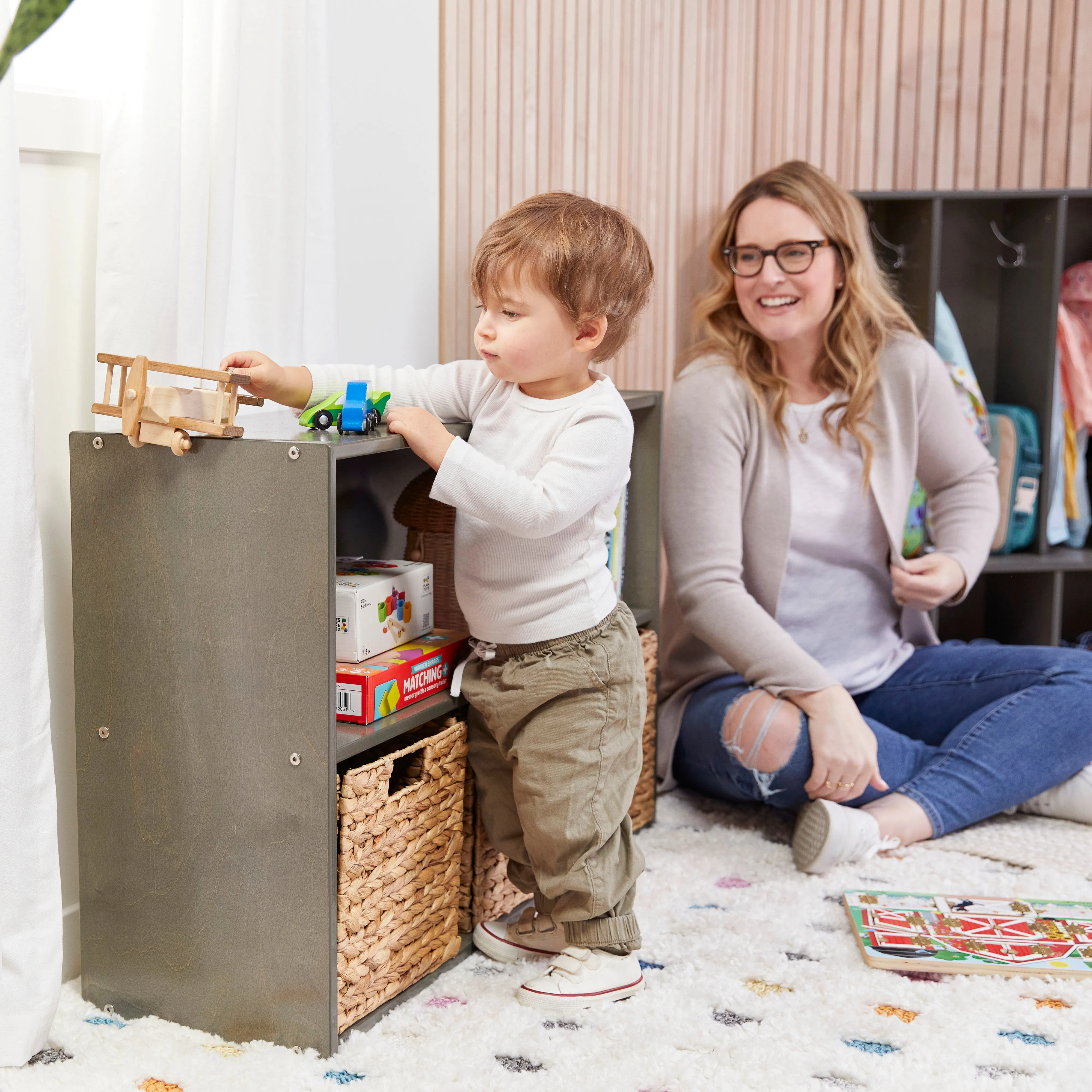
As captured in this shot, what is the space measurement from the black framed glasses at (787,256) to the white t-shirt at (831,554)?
0.22 m

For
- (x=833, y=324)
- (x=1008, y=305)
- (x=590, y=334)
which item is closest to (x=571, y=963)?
(x=590, y=334)

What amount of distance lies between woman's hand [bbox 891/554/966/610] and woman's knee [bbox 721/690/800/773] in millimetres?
305

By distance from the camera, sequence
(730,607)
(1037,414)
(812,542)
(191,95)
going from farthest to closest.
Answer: (1037,414) → (812,542) → (730,607) → (191,95)

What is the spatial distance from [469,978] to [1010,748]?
92 cm

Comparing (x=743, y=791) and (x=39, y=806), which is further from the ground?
(x=39, y=806)

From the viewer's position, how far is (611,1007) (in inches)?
52.9

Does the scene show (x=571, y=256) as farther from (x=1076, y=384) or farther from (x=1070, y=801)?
(x=1076, y=384)

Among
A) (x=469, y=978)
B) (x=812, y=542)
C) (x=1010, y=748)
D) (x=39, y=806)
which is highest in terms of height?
(x=812, y=542)

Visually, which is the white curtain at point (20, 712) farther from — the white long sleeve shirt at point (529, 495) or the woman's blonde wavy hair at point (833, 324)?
the woman's blonde wavy hair at point (833, 324)

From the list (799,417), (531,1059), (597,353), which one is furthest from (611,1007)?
(799,417)

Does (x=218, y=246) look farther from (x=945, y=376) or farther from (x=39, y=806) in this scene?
(x=945, y=376)

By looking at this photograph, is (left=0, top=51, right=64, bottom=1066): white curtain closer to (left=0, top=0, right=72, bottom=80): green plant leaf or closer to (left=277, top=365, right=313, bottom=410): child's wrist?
(left=277, top=365, right=313, bottom=410): child's wrist

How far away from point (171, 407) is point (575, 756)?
56cm

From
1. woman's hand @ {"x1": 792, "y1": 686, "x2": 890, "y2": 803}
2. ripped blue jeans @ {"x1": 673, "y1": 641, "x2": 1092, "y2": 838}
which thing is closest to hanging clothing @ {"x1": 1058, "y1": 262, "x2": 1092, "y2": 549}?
ripped blue jeans @ {"x1": 673, "y1": 641, "x2": 1092, "y2": 838}
